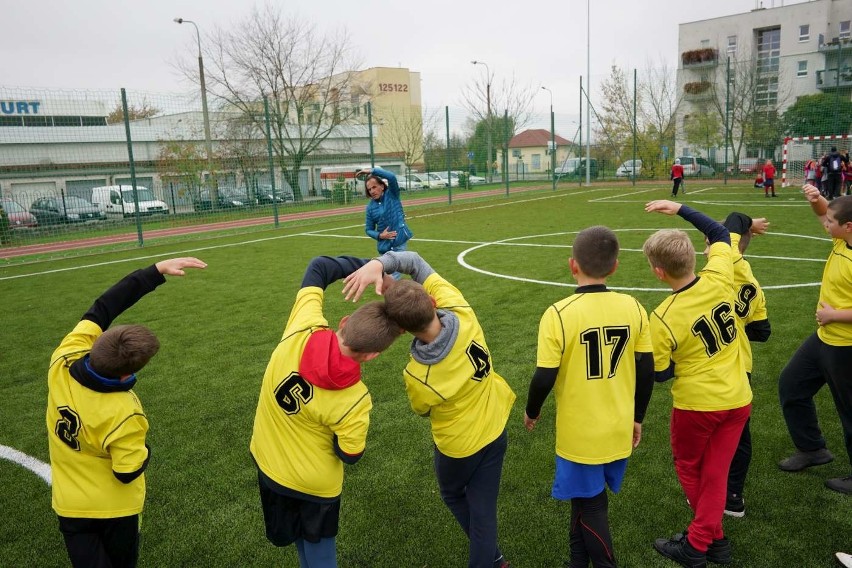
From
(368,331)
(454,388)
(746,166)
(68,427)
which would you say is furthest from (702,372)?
(746,166)

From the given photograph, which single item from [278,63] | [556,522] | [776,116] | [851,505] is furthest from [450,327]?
[776,116]

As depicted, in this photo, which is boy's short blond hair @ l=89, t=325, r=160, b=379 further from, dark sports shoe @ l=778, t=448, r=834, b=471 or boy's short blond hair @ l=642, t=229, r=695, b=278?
dark sports shoe @ l=778, t=448, r=834, b=471

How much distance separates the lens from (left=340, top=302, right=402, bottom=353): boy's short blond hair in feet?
7.22

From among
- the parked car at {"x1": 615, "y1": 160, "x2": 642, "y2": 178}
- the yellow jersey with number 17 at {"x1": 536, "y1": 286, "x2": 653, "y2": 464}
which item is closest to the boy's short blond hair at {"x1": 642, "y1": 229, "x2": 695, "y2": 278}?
the yellow jersey with number 17 at {"x1": 536, "y1": 286, "x2": 653, "y2": 464}

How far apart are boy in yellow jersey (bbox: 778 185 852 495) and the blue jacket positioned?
19.2 feet

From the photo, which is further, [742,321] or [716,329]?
[742,321]

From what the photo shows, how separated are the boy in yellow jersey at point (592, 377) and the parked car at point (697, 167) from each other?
39230mm

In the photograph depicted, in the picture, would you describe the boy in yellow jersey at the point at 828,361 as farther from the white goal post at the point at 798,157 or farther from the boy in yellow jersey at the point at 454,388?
the white goal post at the point at 798,157

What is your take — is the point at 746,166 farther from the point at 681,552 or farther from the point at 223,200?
the point at 681,552

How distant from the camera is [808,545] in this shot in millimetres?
3271

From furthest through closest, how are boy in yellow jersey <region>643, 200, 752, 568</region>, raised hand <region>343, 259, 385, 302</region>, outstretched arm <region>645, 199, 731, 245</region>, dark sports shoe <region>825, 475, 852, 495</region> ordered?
1. dark sports shoe <region>825, 475, 852, 495</region>
2. outstretched arm <region>645, 199, 731, 245</region>
3. boy in yellow jersey <region>643, 200, 752, 568</region>
4. raised hand <region>343, 259, 385, 302</region>

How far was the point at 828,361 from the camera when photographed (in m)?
3.62

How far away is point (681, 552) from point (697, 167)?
40275mm

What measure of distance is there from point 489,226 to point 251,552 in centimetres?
1518
